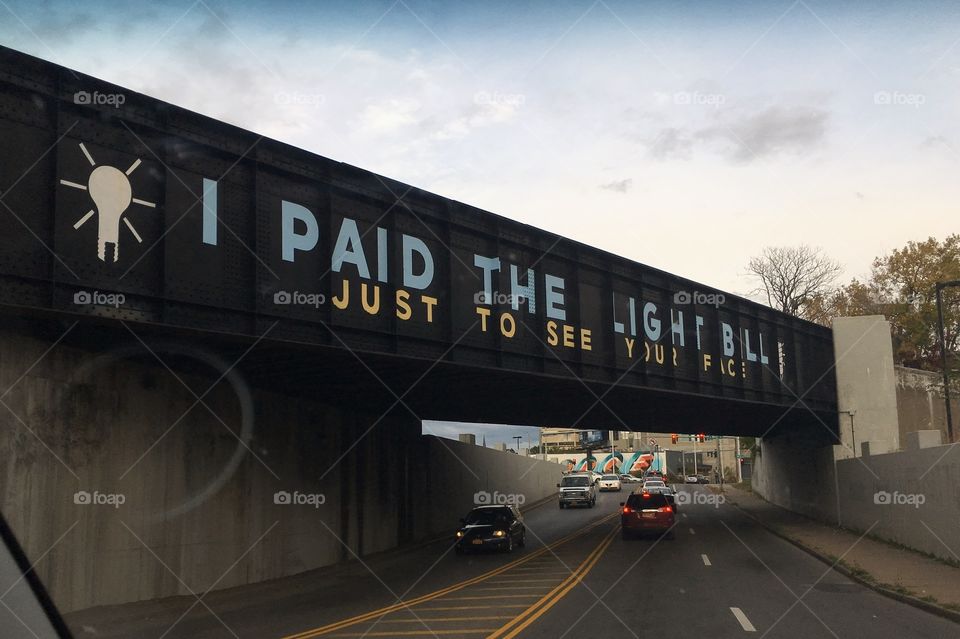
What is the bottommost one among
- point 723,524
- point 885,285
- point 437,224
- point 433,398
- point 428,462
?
point 723,524

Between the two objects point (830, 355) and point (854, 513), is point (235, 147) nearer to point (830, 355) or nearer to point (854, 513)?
point (854, 513)

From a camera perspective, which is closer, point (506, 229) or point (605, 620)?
point (605, 620)

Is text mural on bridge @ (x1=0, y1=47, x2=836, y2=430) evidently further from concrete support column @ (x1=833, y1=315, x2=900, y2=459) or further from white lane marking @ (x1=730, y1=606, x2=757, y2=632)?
concrete support column @ (x1=833, y1=315, x2=900, y2=459)

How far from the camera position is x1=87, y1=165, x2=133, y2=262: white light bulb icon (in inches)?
533

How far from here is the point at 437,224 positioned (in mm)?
20141

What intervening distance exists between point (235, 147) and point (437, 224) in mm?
5742

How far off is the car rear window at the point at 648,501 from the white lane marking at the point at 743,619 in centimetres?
1509

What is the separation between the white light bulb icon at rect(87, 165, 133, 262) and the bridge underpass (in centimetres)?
4

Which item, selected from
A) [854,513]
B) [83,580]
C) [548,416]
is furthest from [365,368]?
[854,513]

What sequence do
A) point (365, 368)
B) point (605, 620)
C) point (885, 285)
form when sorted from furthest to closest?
point (885, 285)
point (365, 368)
point (605, 620)

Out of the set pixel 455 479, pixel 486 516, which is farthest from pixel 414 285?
pixel 455 479

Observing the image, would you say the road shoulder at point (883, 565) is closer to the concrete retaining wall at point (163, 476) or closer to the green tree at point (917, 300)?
the concrete retaining wall at point (163, 476)

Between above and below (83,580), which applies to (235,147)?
above

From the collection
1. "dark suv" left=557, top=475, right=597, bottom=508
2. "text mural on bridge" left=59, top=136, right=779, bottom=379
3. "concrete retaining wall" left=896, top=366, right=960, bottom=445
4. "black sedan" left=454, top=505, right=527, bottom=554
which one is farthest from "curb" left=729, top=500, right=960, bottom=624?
"dark suv" left=557, top=475, right=597, bottom=508
